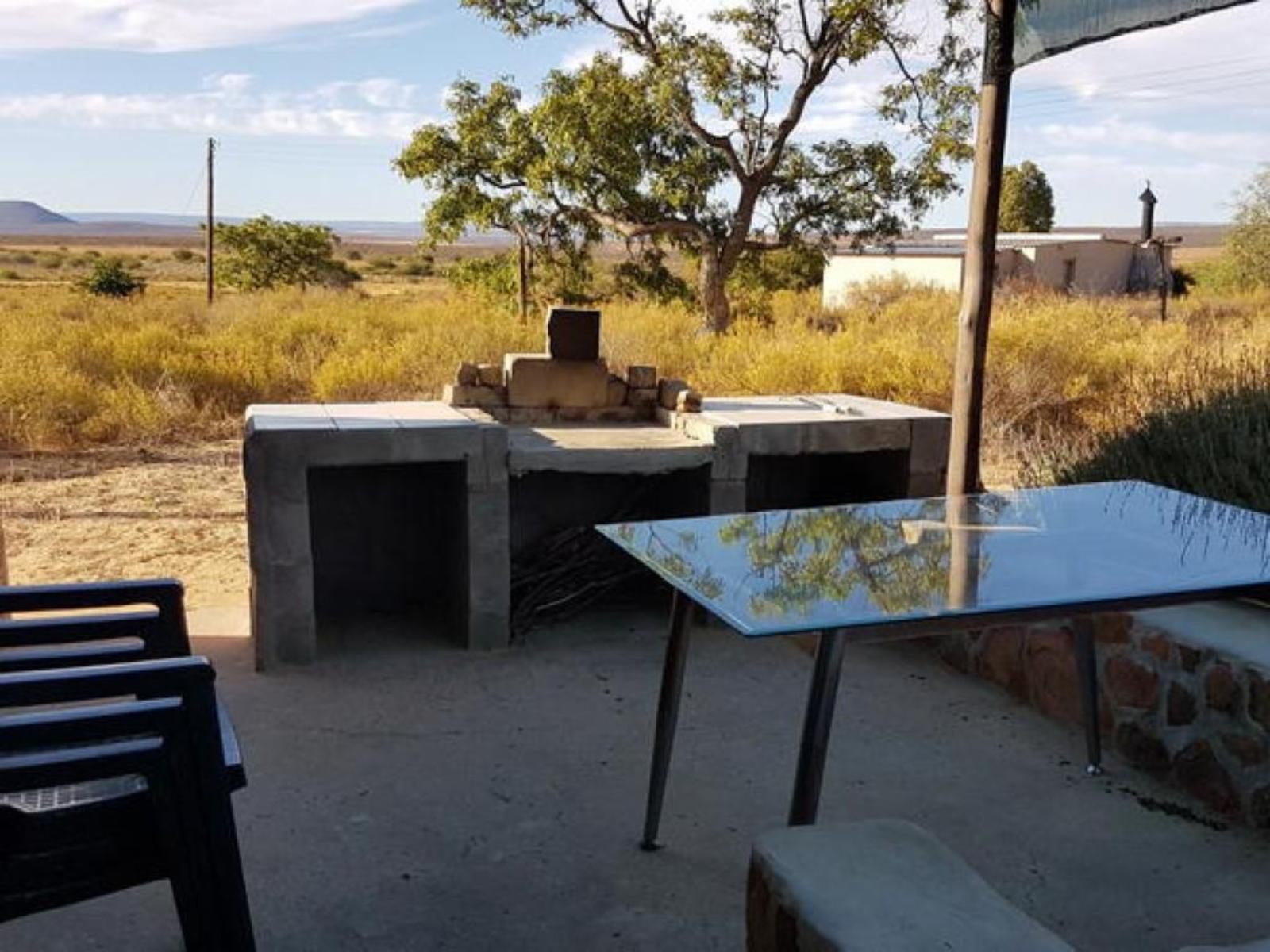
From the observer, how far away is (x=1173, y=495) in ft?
13.7

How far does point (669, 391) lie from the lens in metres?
6.33

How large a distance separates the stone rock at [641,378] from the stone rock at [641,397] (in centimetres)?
1

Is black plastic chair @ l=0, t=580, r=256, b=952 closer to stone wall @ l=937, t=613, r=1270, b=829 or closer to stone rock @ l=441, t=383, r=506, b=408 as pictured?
stone wall @ l=937, t=613, r=1270, b=829

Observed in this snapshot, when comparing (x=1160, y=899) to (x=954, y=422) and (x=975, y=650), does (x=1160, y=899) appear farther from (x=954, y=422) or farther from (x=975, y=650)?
(x=954, y=422)

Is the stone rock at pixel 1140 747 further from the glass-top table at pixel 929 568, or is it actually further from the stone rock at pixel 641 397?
the stone rock at pixel 641 397

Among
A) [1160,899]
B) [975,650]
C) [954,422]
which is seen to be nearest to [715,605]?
[1160,899]

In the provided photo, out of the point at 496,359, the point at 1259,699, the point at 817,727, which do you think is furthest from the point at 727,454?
the point at 496,359

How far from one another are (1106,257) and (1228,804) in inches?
1415

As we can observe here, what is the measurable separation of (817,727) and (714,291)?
1326 centimetres

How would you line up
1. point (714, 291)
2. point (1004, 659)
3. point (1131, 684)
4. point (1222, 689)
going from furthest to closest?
1. point (714, 291)
2. point (1004, 659)
3. point (1131, 684)
4. point (1222, 689)

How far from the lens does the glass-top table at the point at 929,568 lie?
8.94ft

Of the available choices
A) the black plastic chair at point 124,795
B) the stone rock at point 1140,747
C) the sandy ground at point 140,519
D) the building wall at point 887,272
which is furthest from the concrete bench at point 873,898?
the building wall at point 887,272

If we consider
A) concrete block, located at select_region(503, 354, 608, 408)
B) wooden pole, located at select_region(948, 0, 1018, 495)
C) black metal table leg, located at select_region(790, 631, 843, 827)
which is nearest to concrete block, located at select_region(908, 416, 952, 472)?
wooden pole, located at select_region(948, 0, 1018, 495)

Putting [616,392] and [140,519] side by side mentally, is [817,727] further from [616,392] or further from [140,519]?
[140,519]
